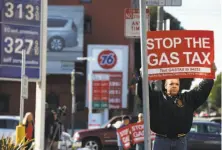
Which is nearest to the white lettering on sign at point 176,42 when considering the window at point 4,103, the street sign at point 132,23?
the street sign at point 132,23

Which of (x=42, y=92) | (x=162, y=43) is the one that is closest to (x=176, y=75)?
(x=162, y=43)

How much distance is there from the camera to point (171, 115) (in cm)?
697

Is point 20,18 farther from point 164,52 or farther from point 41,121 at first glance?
point 164,52

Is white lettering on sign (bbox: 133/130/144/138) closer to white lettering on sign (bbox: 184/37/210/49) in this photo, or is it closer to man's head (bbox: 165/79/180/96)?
white lettering on sign (bbox: 184/37/210/49)

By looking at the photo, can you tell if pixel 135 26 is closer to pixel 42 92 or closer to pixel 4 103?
pixel 42 92

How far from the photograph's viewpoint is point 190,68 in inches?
293

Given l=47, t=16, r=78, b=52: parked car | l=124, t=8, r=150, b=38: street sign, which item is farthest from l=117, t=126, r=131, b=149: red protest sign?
l=47, t=16, r=78, b=52: parked car

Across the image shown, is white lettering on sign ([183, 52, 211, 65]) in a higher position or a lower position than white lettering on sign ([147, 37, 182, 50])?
lower

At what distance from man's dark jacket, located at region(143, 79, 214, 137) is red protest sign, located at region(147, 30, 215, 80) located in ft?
1.02

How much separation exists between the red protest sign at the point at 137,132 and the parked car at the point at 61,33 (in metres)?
31.4

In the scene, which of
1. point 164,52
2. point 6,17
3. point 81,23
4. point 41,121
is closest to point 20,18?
point 6,17

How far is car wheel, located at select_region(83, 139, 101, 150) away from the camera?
23.1 m

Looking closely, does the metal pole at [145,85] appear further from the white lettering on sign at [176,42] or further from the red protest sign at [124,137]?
the red protest sign at [124,137]

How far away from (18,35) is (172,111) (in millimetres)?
6929
